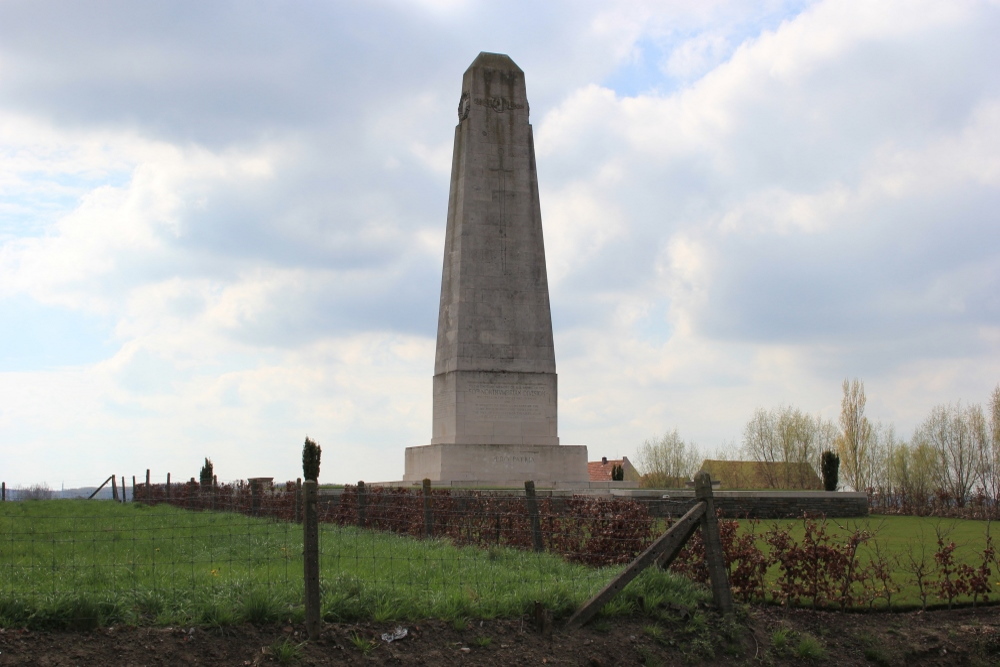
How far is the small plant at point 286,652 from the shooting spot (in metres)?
7.09

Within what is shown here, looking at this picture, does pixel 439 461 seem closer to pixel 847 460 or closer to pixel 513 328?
pixel 513 328

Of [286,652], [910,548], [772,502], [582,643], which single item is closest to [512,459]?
[772,502]

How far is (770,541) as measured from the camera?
32.6 feet

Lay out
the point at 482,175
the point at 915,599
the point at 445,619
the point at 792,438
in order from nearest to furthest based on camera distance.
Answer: the point at 445,619 → the point at 915,599 → the point at 482,175 → the point at 792,438

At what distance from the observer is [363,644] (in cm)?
749

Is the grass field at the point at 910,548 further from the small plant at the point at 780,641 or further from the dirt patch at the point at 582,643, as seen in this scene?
the small plant at the point at 780,641

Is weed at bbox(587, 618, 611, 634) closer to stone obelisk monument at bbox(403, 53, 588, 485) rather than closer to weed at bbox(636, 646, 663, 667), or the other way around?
weed at bbox(636, 646, 663, 667)

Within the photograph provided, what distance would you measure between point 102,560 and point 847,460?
4315 centimetres

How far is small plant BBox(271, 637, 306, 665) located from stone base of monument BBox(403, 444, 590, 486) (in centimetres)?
1773

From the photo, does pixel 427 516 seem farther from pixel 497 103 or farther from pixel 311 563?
pixel 497 103

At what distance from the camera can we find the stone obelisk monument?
25.8m

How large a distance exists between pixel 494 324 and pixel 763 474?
24.9 metres

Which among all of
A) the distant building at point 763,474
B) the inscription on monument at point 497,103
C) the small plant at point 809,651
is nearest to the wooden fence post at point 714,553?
the small plant at point 809,651

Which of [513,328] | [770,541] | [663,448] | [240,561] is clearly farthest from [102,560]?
[663,448]
